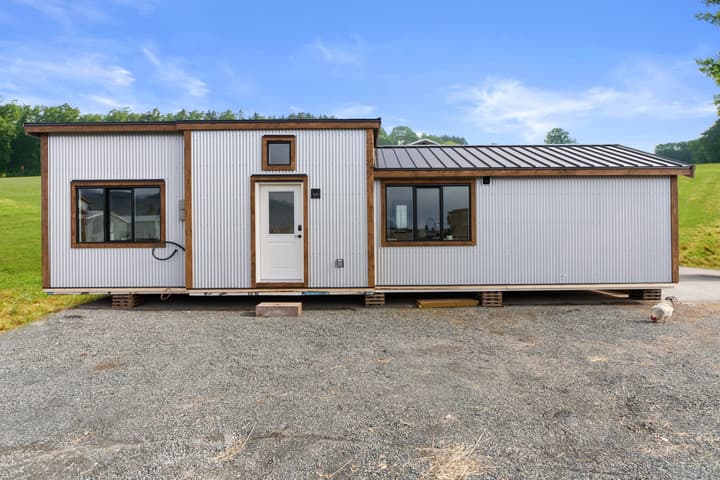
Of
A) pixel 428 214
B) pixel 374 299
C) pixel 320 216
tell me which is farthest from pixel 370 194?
pixel 374 299

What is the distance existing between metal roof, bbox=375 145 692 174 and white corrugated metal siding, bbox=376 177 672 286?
33 centimetres

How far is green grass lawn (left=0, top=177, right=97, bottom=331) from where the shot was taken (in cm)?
706

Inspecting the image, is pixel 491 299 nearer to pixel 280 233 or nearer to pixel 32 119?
pixel 280 233

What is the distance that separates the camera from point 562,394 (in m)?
3.41

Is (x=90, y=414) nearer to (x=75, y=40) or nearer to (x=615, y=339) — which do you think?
(x=615, y=339)

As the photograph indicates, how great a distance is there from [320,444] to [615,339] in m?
4.57

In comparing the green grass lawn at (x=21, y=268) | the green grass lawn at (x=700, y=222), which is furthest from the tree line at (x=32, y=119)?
the green grass lawn at (x=700, y=222)

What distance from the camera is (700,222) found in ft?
68.8

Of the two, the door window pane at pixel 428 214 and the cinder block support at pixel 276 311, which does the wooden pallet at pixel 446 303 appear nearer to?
the door window pane at pixel 428 214

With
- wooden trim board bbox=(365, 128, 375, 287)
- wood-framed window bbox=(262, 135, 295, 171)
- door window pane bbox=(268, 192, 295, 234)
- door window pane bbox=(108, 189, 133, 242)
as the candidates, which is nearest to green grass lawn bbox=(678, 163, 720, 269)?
wooden trim board bbox=(365, 128, 375, 287)

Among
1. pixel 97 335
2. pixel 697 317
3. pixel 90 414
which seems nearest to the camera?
pixel 90 414

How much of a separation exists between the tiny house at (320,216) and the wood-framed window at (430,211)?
27 mm

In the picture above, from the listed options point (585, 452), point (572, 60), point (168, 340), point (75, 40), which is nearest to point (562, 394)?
point (585, 452)

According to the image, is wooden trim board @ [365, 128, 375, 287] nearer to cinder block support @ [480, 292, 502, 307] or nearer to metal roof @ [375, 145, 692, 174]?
metal roof @ [375, 145, 692, 174]
